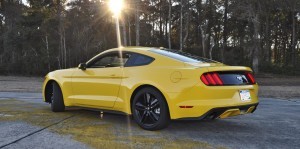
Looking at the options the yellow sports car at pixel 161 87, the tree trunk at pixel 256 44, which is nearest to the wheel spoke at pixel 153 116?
the yellow sports car at pixel 161 87

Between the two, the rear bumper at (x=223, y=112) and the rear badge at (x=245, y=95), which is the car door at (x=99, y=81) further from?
the rear badge at (x=245, y=95)

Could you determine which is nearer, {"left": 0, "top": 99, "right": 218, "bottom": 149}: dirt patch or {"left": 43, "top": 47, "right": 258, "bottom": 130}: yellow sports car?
{"left": 0, "top": 99, "right": 218, "bottom": 149}: dirt patch

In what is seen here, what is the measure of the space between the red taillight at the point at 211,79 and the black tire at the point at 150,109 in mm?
720

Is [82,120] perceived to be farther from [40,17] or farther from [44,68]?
[40,17]

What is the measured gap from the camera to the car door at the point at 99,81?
6.49 meters

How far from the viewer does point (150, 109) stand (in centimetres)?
595

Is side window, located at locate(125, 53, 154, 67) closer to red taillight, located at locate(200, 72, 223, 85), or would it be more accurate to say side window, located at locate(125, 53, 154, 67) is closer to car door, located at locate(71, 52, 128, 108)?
car door, located at locate(71, 52, 128, 108)

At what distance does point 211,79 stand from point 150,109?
1.12m

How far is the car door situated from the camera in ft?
21.3

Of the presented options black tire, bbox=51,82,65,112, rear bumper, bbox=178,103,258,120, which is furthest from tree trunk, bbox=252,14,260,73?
rear bumper, bbox=178,103,258,120

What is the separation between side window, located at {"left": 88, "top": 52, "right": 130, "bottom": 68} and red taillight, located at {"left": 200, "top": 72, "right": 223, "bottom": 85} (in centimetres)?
164

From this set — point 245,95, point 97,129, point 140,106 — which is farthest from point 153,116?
point 245,95

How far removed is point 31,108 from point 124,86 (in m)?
3.39

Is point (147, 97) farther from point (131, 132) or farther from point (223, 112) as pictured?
point (223, 112)
